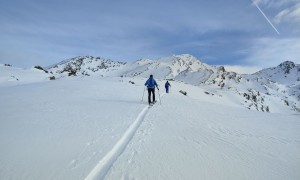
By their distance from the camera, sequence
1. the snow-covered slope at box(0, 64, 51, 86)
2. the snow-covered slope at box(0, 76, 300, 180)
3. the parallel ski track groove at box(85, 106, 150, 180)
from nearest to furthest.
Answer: the parallel ski track groove at box(85, 106, 150, 180)
the snow-covered slope at box(0, 76, 300, 180)
the snow-covered slope at box(0, 64, 51, 86)

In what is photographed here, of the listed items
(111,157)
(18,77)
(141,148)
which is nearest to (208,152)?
(141,148)

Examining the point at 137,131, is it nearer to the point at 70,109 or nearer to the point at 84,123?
the point at 84,123

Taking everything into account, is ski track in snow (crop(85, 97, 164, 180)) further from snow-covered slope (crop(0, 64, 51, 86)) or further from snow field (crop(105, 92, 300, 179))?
snow-covered slope (crop(0, 64, 51, 86))

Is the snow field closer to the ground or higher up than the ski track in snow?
higher up

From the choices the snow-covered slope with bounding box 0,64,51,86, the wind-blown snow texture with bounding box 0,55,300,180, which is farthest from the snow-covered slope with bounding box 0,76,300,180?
the snow-covered slope with bounding box 0,64,51,86

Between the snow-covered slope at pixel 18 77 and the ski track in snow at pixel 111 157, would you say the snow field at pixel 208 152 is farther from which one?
the snow-covered slope at pixel 18 77

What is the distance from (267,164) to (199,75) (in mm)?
145612

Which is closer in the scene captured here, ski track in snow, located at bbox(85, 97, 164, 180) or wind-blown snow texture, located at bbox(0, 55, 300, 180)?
ski track in snow, located at bbox(85, 97, 164, 180)

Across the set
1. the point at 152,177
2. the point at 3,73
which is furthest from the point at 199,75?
the point at 152,177

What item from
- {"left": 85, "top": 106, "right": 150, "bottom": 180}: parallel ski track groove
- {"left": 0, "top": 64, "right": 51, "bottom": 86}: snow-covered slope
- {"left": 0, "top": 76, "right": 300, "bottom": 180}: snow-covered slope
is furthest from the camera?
{"left": 0, "top": 64, "right": 51, "bottom": 86}: snow-covered slope

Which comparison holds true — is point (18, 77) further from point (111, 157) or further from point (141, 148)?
point (111, 157)

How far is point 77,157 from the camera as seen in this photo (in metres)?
7.76

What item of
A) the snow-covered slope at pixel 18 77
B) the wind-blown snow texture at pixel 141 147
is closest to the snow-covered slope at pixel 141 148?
the wind-blown snow texture at pixel 141 147

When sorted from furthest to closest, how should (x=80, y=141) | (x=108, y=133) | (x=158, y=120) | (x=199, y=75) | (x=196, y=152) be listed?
(x=199, y=75)
(x=158, y=120)
(x=108, y=133)
(x=80, y=141)
(x=196, y=152)
